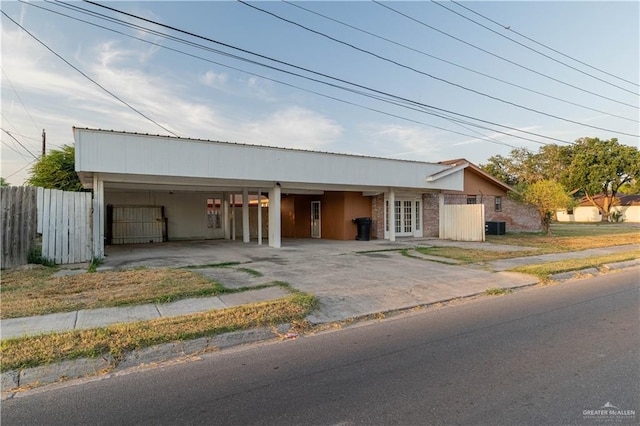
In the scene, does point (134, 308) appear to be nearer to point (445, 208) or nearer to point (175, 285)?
point (175, 285)

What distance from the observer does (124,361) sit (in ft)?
14.6

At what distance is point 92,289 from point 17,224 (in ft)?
14.5

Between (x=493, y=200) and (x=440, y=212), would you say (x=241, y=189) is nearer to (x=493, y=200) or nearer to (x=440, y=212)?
(x=440, y=212)

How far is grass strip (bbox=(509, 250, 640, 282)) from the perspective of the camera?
10.1 meters

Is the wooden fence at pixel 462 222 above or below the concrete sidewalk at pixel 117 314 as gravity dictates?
above

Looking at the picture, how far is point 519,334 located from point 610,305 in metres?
2.96

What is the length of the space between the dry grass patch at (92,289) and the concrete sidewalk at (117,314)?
292mm

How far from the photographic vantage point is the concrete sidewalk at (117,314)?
5355mm

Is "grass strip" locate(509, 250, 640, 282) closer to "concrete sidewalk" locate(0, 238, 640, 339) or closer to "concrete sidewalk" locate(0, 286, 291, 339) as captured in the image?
"concrete sidewalk" locate(0, 238, 640, 339)

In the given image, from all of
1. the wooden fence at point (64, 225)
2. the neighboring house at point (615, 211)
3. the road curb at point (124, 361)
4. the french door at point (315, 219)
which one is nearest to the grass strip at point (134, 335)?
the road curb at point (124, 361)

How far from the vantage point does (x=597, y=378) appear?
12.7 feet

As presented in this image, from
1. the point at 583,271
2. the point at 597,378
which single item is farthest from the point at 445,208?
the point at 597,378

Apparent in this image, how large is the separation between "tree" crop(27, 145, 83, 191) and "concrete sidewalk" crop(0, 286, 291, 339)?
18.2m

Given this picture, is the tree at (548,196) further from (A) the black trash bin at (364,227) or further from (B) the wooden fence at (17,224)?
(B) the wooden fence at (17,224)
